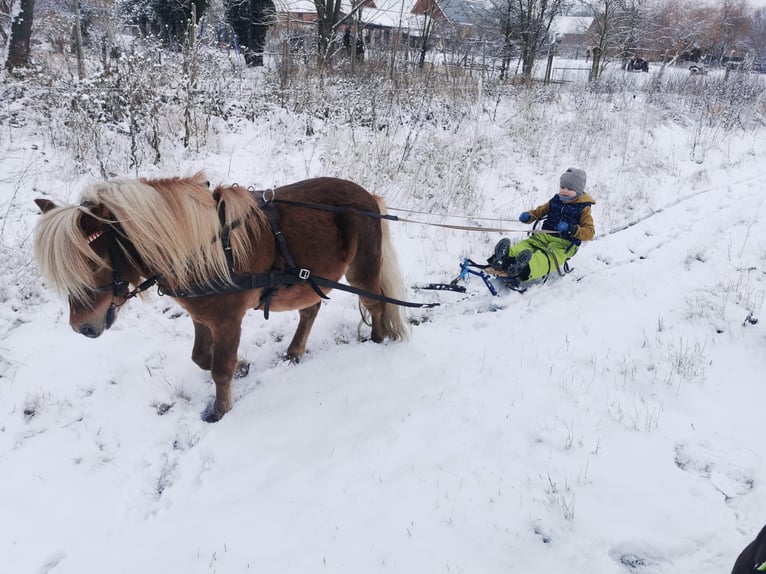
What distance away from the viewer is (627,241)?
547cm

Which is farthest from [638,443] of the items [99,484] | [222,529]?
[99,484]

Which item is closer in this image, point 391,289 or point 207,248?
point 207,248

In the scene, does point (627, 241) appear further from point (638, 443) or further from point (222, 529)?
point (222, 529)

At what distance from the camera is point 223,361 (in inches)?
104

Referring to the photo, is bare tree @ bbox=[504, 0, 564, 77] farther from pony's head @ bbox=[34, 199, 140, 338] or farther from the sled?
pony's head @ bbox=[34, 199, 140, 338]

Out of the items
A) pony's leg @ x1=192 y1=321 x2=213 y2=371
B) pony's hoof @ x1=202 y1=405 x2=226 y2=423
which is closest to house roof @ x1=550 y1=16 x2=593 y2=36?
pony's leg @ x1=192 y1=321 x2=213 y2=371

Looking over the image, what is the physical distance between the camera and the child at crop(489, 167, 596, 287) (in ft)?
13.9

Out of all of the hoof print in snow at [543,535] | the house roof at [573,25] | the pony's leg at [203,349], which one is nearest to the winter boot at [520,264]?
the hoof print in snow at [543,535]

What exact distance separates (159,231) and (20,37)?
29.9 ft

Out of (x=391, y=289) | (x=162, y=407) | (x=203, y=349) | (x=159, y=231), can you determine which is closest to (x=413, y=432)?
(x=391, y=289)

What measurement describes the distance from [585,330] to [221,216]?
3011 millimetres

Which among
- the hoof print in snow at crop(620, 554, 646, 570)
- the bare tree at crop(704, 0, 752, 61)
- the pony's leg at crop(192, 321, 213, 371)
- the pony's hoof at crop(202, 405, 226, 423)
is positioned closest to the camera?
the hoof print in snow at crop(620, 554, 646, 570)

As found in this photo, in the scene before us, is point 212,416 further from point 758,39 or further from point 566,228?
point 758,39

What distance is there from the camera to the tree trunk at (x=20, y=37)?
785 cm
